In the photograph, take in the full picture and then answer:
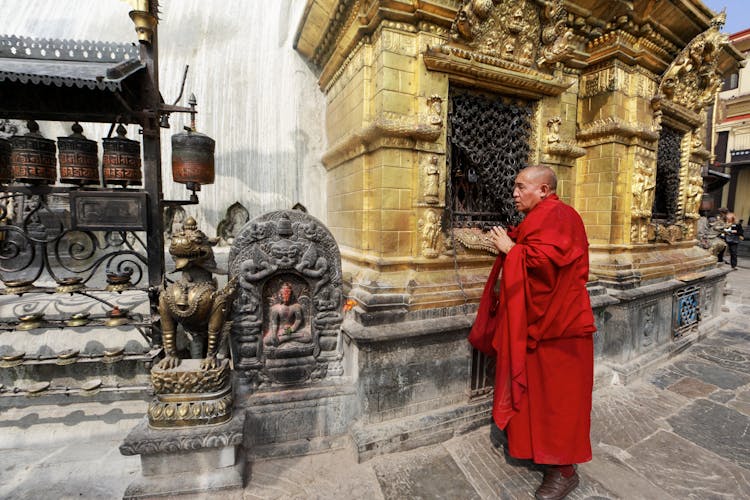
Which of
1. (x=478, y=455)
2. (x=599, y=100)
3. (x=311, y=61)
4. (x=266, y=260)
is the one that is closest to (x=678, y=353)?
(x=599, y=100)

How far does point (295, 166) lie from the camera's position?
5.99 metres

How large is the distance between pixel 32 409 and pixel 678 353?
29.2 ft

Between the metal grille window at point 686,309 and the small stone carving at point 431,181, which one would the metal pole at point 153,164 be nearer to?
the small stone carving at point 431,181

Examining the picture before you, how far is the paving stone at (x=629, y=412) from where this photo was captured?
3.63 m

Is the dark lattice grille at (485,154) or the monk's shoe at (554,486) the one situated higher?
the dark lattice grille at (485,154)

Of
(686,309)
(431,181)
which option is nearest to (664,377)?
(686,309)

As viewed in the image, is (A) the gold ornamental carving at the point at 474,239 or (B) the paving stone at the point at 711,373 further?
(B) the paving stone at the point at 711,373

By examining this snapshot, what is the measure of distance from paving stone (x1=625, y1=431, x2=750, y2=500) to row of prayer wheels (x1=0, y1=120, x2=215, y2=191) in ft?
17.2

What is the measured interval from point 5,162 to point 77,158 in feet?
3.07

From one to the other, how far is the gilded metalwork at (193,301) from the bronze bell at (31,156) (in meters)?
1.47

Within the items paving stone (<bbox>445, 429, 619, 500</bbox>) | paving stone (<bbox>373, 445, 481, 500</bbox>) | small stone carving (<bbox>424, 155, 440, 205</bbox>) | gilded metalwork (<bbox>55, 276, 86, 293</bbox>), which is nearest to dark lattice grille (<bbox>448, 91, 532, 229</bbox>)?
small stone carving (<bbox>424, 155, 440, 205</bbox>)

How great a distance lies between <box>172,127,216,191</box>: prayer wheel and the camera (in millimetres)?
3455

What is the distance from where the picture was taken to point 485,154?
4.16 metres

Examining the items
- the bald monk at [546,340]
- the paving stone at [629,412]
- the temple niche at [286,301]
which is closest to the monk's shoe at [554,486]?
the bald monk at [546,340]
